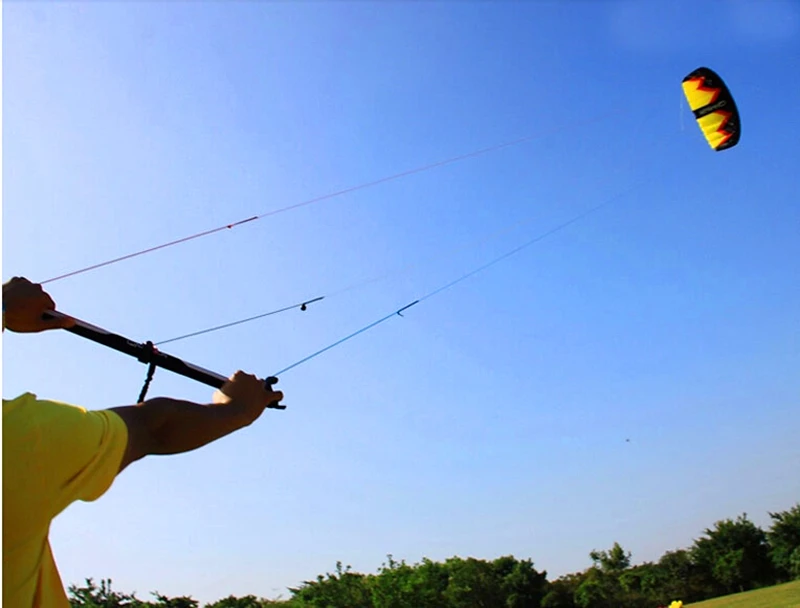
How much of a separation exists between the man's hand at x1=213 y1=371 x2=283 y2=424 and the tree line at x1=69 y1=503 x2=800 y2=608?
5494cm

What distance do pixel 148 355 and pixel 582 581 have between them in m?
76.7

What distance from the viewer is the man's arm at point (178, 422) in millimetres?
1408

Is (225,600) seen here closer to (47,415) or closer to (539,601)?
(539,601)

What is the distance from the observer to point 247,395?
1687 millimetres

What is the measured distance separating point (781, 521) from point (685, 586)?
11761mm

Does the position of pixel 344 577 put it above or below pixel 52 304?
above

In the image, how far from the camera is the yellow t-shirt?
120cm

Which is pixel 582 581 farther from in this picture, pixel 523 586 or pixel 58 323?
pixel 58 323

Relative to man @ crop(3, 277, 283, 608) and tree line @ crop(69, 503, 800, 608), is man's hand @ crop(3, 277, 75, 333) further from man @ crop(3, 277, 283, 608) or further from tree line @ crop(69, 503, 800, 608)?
tree line @ crop(69, 503, 800, 608)

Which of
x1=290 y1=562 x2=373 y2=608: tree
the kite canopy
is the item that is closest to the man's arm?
the kite canopy

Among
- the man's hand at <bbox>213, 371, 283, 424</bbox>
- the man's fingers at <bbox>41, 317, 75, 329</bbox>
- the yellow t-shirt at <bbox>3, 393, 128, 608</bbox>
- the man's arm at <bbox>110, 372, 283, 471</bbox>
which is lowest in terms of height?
the yellow t-shirt at <bbox>3, 393, 128, 608</bbox>

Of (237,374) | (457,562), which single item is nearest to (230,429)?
(237,374)

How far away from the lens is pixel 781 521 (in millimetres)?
67812

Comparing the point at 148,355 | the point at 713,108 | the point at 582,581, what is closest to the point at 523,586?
the point at 582,581
